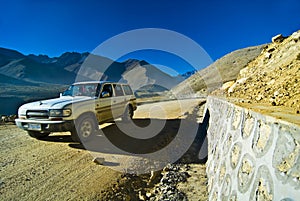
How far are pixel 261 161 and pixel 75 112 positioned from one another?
4.83 m

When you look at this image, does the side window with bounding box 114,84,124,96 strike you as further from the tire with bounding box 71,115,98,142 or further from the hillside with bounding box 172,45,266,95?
the hillside with bounding box 172,45,266,95

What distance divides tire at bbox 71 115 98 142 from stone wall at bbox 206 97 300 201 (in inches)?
164

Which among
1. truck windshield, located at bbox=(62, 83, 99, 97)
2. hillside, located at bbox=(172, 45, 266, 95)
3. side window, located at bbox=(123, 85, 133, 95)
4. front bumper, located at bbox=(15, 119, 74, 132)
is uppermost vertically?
hillside, located at bbox=(172, 45, 266, 95)

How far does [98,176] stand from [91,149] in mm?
1591

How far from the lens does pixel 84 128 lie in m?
5.50

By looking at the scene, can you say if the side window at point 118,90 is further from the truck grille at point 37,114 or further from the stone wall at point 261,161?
the stone wall at point 261,161

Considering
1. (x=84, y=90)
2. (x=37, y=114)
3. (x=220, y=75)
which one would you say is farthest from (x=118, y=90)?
(x=220, y=75)

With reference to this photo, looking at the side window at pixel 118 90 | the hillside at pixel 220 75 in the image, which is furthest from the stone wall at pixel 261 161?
the hillside at pixel 220 75

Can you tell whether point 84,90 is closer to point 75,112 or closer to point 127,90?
point 75,112

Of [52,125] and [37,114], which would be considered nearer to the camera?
[52,125]

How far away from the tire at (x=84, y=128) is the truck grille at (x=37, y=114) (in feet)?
2.80

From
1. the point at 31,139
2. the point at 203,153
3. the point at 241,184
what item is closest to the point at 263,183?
Result: the point at 241,184

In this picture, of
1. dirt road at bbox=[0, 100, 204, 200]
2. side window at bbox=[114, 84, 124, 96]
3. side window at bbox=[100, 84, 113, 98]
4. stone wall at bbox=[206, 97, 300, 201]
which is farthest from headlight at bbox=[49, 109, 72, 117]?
stone wall at bbox=[206, 97, 300, 201]

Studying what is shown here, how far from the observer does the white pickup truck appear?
4984 millimetres
